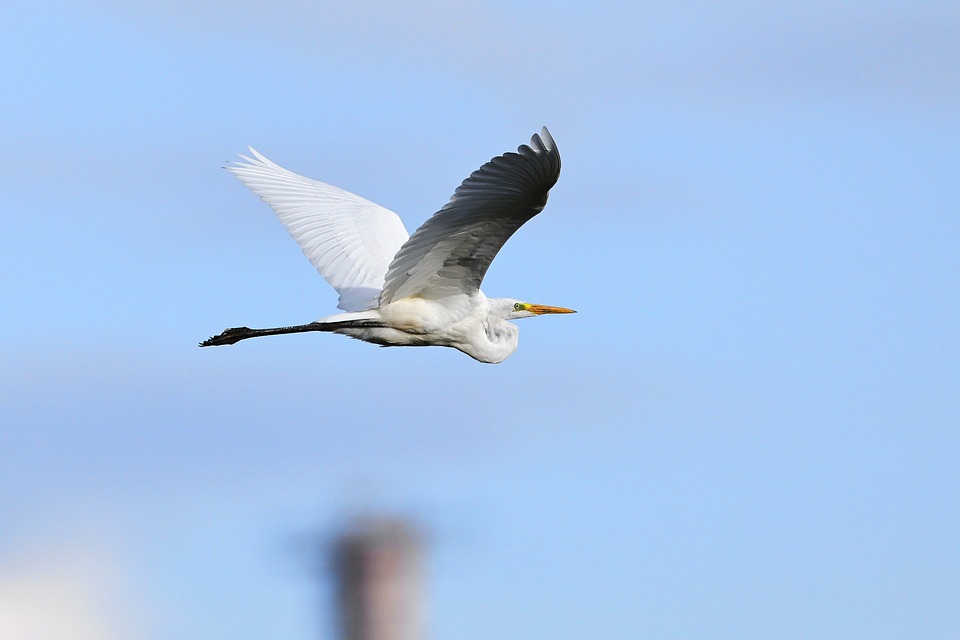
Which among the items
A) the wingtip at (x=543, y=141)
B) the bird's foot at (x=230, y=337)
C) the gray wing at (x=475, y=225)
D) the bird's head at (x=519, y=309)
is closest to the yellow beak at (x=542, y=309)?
the bird's head at (x=519, y=309)

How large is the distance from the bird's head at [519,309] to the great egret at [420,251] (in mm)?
13

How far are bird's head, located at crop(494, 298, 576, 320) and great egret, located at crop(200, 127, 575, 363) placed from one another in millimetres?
13

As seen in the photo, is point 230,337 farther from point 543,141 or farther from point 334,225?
point 543,141

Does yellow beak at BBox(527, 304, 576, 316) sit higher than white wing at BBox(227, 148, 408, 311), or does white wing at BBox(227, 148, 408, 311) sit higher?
white wing at BBox(227, 148, 408, 311)

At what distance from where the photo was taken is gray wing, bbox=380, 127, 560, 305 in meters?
14.0

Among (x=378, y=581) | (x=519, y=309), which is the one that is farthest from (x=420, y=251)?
(x=378, y=581)

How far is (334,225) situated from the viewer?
66.3 feet

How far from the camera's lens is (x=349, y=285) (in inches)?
768

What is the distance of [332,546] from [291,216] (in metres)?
14.7

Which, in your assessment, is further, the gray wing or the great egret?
the great egret

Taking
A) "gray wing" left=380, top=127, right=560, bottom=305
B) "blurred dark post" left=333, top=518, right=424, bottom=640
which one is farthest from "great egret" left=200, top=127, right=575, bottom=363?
"blurred dark post" left=333, top=518, right=424, bottom=640

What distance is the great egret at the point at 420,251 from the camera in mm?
14484

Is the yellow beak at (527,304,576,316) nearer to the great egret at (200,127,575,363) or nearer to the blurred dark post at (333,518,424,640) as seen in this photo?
the great egret at (200,127,575,363)

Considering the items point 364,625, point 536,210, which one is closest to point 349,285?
point 536,210
